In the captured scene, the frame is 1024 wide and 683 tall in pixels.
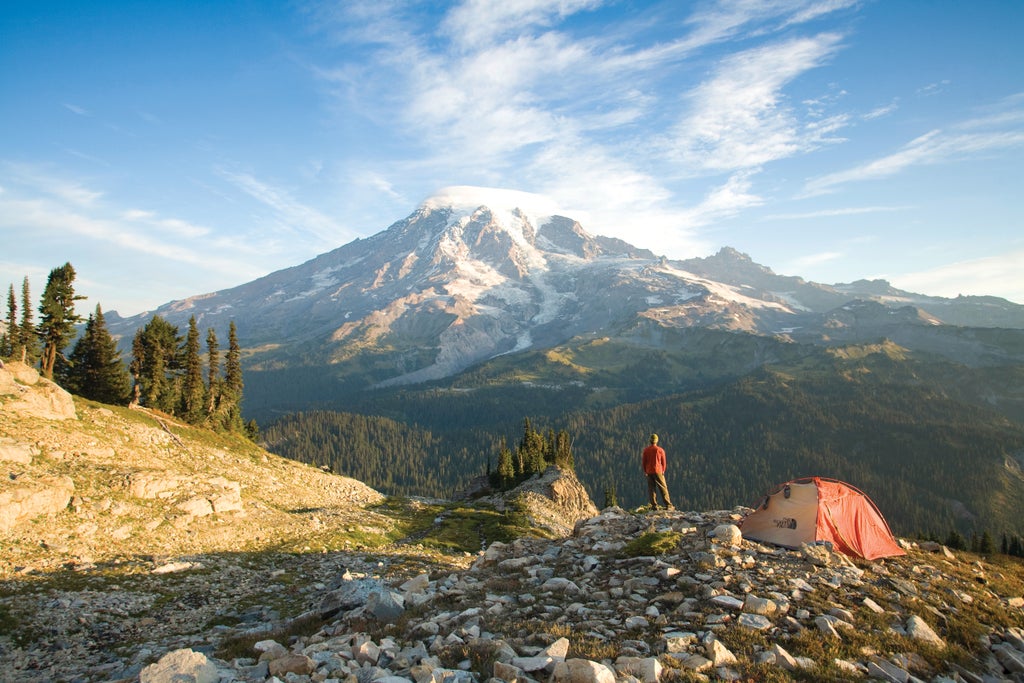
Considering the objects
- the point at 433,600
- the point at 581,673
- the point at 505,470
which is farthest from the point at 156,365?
the point at 581,673

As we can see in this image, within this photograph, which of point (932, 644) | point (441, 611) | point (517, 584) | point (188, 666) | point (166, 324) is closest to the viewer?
point (188, 666)

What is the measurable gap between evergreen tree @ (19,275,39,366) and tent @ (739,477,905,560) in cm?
7805

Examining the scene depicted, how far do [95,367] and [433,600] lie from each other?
6991 centimetres

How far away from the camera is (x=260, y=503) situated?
124 ft

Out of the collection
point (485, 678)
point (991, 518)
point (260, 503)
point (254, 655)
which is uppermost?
point (485, 678)

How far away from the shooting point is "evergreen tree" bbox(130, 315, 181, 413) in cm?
6719

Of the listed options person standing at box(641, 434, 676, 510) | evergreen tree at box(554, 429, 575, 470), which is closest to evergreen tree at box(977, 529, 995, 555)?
person standing at box(641, 434, 676, 510)

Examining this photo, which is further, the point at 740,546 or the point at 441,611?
the point at 740,546

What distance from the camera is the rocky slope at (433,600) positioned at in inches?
420

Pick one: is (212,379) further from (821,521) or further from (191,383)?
(821,521)

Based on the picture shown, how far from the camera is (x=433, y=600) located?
1587cm

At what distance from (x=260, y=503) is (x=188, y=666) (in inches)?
1191

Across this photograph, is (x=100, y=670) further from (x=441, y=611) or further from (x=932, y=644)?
(x=932, y=644)

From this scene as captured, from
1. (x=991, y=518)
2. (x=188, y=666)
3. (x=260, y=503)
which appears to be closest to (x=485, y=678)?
(x=188, y=666)
